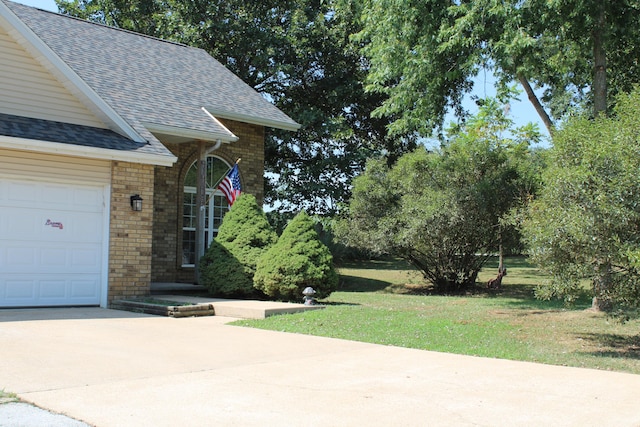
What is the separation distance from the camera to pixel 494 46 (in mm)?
13688

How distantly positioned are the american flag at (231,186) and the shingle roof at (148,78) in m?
1.01

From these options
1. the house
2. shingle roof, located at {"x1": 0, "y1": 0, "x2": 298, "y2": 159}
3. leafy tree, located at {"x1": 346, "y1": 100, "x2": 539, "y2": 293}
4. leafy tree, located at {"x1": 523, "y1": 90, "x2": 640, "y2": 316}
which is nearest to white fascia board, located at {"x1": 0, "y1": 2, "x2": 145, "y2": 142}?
the house

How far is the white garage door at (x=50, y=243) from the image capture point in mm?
11531

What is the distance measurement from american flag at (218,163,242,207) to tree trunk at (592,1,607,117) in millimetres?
8174

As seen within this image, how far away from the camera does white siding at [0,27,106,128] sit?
12.0m

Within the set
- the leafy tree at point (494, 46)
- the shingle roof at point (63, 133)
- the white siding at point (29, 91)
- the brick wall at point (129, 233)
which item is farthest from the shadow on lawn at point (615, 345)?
the white siding at point (29, 91)

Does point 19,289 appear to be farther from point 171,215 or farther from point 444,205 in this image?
point 444,205

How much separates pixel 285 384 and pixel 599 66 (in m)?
11.4

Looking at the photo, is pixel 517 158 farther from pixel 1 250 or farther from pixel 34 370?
pixel 34 370

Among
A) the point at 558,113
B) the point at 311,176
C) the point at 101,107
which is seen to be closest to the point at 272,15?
the point at 311,176

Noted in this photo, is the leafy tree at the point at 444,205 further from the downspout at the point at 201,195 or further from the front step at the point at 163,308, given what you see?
the front step at the point at 163,308

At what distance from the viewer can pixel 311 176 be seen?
26.4 metres

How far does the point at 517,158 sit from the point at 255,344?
35.7ft

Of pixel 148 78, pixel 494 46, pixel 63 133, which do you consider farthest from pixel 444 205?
pixel 63 133
